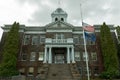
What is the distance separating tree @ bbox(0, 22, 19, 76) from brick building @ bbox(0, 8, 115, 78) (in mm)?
2314

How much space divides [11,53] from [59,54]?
9.61m

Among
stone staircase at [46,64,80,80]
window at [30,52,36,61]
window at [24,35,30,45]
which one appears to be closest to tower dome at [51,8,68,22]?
window at [24,35,30,45]

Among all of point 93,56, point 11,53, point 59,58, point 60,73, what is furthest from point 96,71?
point 11,53

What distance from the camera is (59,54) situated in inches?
1390

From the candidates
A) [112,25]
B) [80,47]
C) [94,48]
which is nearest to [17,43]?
[80,47]

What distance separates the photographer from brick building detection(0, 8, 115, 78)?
3312cm

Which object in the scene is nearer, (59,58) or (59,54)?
(59,58)

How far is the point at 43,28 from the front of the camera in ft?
123

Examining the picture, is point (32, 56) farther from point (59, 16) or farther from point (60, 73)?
point (59, 16)

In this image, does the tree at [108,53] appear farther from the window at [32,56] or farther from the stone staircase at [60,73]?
the window at [32,56]

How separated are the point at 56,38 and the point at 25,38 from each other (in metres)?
6.84

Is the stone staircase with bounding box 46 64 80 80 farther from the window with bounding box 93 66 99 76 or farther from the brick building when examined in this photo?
the window with bounding box 93 66 99 76

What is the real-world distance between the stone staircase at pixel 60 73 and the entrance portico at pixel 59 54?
3.70 metres

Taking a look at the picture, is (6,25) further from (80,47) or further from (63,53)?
(80,47)
